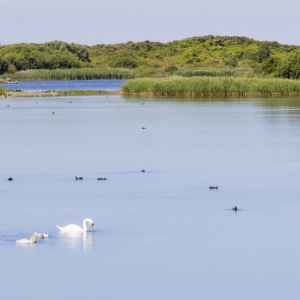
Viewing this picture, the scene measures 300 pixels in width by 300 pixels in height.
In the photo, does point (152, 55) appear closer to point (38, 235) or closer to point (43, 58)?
point (43, 58)

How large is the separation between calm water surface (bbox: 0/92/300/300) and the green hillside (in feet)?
262

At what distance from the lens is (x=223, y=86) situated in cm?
4525

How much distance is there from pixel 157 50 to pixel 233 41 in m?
20.0

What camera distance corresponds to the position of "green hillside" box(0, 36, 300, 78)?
372ft

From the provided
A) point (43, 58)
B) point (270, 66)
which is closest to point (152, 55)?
point (43, 58)

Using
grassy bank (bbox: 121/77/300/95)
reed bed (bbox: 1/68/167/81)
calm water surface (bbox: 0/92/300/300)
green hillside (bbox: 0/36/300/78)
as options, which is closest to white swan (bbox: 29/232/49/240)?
calm water surface (bbox: 0/92/300/300)

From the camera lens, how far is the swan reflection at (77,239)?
8055mm

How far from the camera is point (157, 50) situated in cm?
15012

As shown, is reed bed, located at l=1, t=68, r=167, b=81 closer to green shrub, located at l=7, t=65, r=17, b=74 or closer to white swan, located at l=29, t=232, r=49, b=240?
green shrub, located at l=7, t=65, r=17, b=74

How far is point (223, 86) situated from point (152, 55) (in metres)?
100

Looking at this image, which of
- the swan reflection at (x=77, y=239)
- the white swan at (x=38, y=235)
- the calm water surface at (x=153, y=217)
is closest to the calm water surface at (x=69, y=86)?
the calm water surface at (x=153, y=217)

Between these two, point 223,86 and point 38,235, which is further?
point 223,86

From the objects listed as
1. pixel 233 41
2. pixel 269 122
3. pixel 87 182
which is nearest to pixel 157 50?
pixel 233 41

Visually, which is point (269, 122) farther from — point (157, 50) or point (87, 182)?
point (157, 50)
